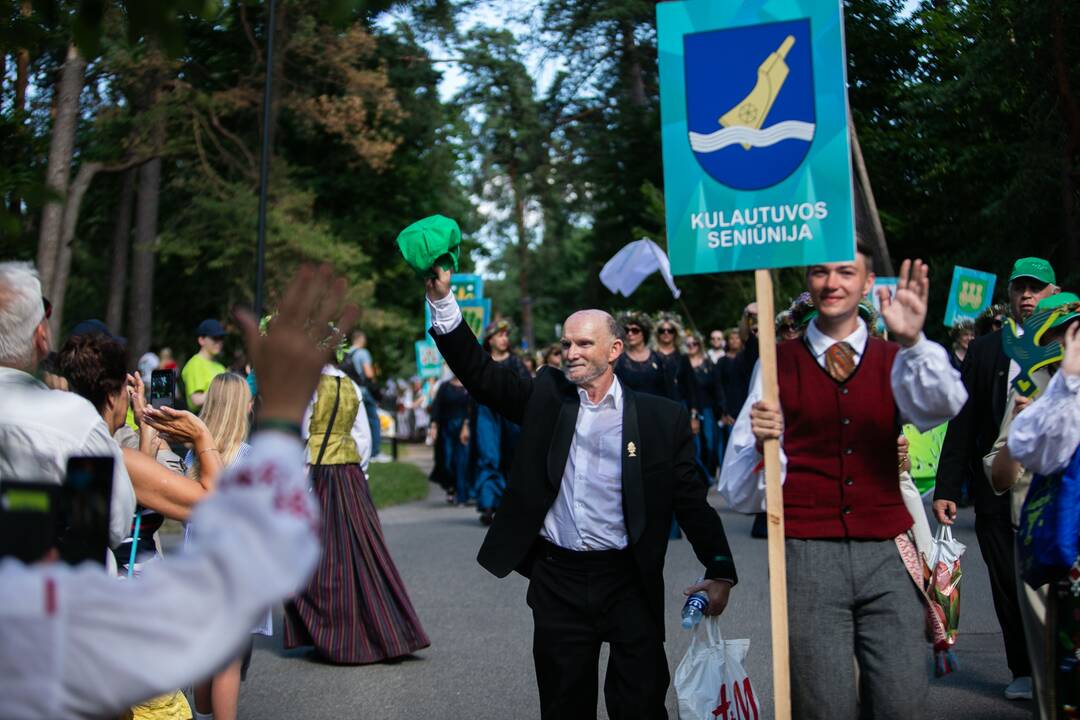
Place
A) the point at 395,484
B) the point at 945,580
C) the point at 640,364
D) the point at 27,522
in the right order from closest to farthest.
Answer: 1. the point at 27,522
2. the point at 945,580
3. the point at 640,364
4. the point at 395,484

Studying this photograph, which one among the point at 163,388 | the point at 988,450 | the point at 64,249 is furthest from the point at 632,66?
the point at 163,388

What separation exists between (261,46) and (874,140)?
43.3 ft

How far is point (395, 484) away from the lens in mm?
20828

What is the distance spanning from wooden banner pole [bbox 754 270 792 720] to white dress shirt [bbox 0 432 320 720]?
1.93 meters

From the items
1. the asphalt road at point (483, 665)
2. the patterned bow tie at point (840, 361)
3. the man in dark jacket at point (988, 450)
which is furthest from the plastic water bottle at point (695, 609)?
the man in dark jacket at point (988, 450)

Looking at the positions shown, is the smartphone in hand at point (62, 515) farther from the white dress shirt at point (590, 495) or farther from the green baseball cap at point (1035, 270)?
the green baseball cap at point (1035, 270)

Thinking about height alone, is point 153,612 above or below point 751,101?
below

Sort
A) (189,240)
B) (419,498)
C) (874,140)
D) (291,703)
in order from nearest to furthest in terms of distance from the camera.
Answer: (291,703)
(419,498)
(874,140)
(189,240)

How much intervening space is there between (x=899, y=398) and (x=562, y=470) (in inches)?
55.1

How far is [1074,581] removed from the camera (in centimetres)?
441

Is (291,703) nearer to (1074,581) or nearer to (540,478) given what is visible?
(540,478)

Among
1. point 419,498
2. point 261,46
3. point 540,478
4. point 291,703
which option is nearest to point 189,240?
point 261,46

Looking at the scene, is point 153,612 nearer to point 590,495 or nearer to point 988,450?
point 590,495

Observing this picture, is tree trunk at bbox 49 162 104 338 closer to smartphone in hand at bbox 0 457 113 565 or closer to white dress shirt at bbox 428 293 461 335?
white dress shirt at bbox 428 293 461 335
